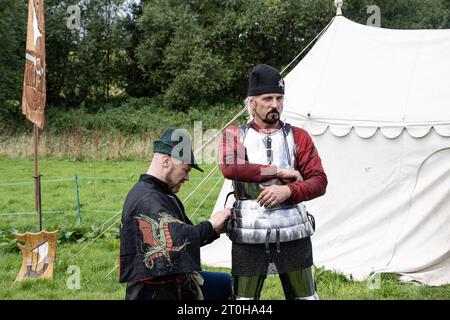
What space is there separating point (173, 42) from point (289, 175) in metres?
17.4

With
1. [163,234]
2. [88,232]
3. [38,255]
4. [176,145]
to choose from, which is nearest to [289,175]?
[176,145]

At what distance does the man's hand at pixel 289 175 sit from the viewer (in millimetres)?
2672

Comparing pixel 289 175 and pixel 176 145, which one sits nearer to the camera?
pixel 176 145

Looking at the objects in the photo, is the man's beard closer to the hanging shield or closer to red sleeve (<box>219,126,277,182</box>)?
red sleeve (<box>219,126,277,182</box>)

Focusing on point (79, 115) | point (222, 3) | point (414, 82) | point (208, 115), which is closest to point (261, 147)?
point (414, 82)

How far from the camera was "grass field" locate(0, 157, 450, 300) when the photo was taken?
15.0ft

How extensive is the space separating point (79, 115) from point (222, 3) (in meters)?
6.20

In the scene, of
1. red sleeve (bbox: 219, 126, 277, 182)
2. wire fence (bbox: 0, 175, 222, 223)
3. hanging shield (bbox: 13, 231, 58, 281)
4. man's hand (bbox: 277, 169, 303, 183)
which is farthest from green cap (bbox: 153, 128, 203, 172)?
wire fence (bbox: 0, 175, 222, 223)

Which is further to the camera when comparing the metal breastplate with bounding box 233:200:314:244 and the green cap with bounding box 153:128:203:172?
the metal breastplate with bounding box 233:200:314:244

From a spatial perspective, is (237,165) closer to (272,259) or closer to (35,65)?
(272,259)

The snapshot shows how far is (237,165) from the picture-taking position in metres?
2.69

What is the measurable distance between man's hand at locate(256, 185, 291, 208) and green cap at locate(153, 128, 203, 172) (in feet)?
1.19

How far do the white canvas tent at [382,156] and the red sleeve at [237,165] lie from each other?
259cm

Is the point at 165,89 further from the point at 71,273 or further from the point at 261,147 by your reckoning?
the point at 261,147
